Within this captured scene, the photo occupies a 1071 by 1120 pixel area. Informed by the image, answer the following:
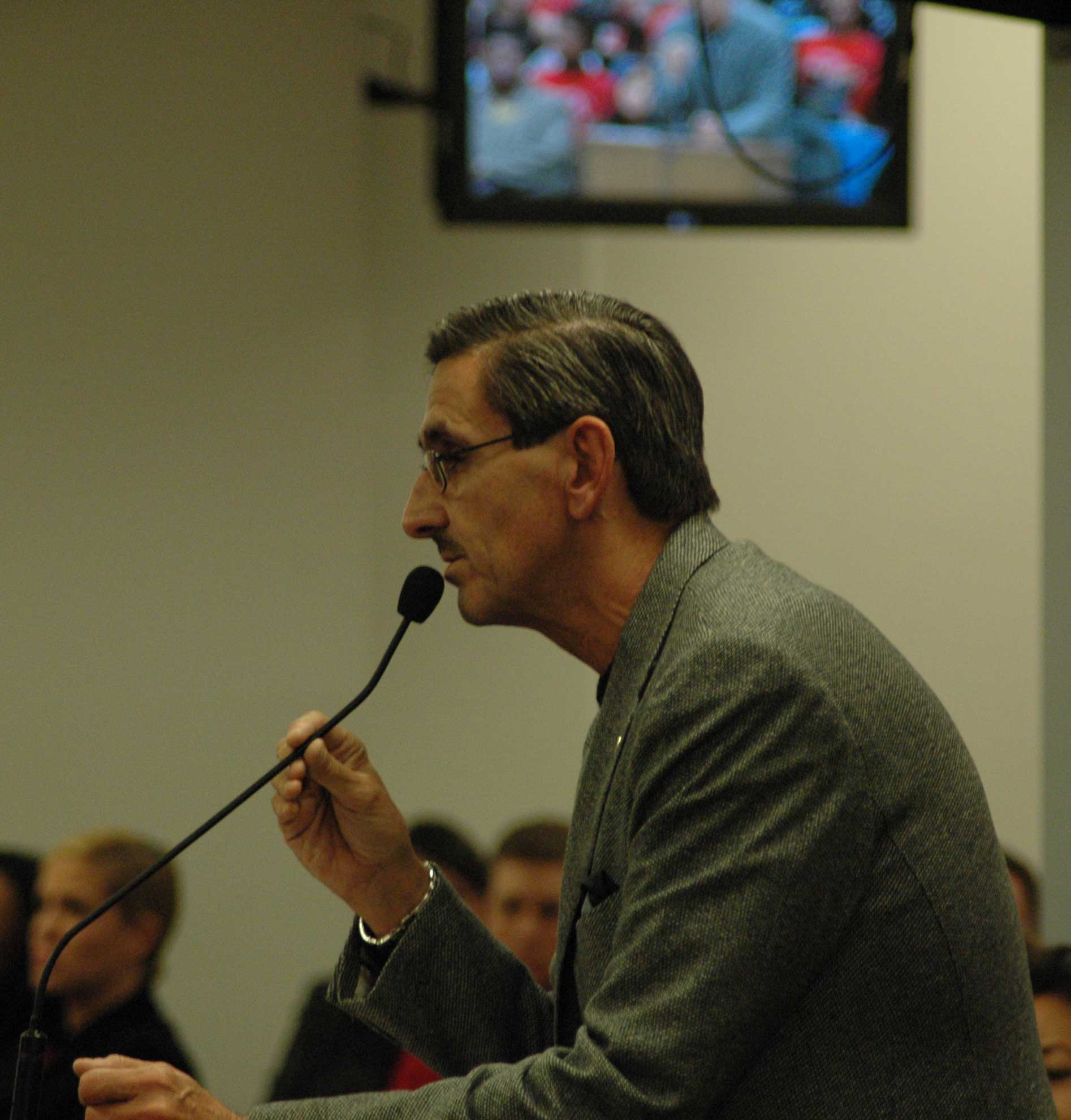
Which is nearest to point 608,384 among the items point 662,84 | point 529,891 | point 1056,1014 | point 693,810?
point 693,810

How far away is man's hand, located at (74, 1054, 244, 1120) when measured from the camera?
98 centimetres

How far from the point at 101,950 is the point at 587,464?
5.34ft

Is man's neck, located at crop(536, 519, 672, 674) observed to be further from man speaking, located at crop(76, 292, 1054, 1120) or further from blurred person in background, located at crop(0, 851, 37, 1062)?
blurred person in background, located at crop(0, 851, 37, 1062)

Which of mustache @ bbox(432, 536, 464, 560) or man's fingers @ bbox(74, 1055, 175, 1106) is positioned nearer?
man's fingers @ bbox(74, 1055, 175, 1106)

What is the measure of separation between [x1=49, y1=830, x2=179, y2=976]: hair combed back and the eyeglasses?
4.90 ft

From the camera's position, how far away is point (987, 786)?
3.63m

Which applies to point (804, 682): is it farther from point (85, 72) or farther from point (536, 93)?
point (85, 72)

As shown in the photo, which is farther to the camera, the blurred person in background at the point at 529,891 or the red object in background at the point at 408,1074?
the blurred person in background at the point at 529,891

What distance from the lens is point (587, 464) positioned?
1167 millimetres

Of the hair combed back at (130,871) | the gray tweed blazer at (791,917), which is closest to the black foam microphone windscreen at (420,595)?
the gray tweed blazer at (791,917)

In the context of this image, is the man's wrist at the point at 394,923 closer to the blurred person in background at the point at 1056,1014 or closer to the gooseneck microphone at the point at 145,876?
the gooseneck microphone at the point at 145,876

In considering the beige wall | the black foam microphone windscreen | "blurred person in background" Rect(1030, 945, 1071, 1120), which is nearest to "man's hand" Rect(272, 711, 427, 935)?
the black foam microphone windscreen

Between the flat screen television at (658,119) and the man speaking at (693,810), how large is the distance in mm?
1584

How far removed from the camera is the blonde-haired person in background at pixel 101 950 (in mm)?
2305
